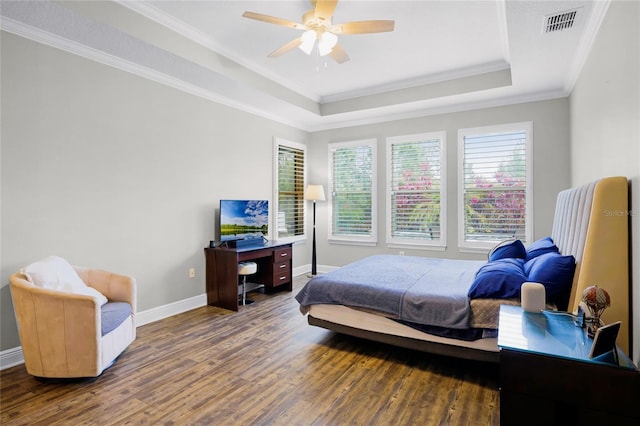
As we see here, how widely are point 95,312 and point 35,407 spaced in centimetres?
64

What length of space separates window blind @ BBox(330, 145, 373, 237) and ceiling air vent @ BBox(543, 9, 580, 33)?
3165mm

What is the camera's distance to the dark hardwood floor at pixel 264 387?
2.04 metres

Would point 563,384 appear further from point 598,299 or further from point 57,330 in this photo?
point 57,330

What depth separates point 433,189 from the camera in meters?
5.20

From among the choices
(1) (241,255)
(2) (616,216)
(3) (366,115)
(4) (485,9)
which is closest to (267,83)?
(3) (366,115)

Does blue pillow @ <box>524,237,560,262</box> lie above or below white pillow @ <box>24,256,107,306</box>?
above

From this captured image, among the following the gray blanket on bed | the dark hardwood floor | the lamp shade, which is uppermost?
the lamp shade

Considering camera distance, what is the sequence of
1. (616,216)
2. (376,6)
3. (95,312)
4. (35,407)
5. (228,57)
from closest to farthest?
1. (616,216)
2. (35,407)
3. (95,312)
4. (376,6)
5. (228,57)

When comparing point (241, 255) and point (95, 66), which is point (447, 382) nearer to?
point (241, 255)

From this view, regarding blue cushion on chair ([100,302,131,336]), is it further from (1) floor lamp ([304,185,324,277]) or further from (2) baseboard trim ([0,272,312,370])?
(1) floor lamp ([304,185,324,277])

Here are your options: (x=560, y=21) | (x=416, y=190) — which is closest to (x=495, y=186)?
(x=416, y=190)

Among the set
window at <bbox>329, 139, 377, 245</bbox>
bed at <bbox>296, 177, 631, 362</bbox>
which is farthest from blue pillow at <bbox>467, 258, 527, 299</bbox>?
window at <bbox>329, 139, 377, 245</bbox>

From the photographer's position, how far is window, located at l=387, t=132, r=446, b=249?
5.17 meters

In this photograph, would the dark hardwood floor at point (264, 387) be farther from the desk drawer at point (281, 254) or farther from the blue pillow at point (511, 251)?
the desk drawer at point (281, 254)
